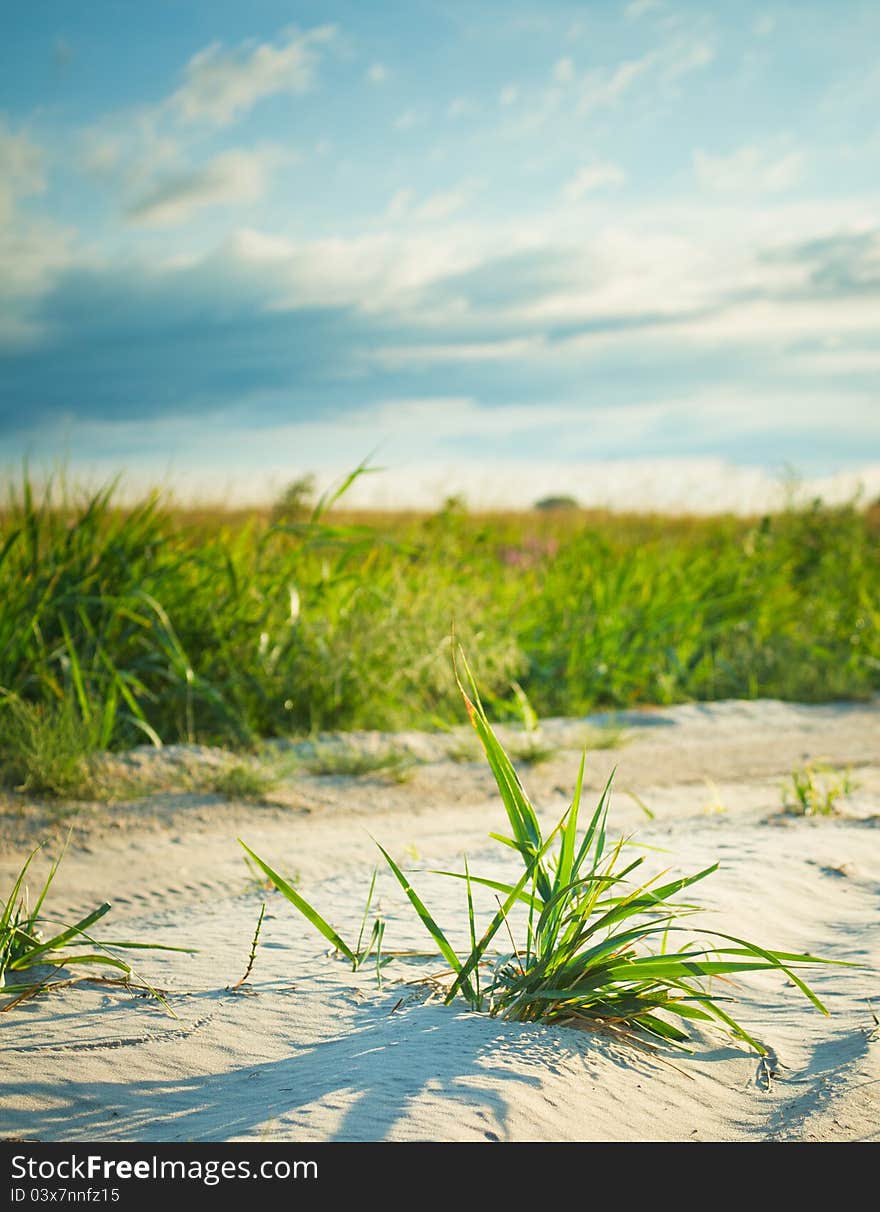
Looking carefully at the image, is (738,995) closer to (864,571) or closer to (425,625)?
(425,625)

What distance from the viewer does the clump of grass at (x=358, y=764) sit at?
220 inches

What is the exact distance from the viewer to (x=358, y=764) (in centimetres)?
559

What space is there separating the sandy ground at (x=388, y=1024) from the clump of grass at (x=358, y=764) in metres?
0.94

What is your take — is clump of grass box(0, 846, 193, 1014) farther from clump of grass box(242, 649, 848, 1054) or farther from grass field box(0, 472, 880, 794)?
grass field box(0, 472, 880, 794)

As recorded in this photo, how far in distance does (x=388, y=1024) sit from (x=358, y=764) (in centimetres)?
335

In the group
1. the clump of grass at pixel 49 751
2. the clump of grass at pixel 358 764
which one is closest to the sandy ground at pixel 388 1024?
the clump of grass at pixel 49 751

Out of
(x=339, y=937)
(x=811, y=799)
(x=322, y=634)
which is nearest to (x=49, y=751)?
(x=322, y=634)

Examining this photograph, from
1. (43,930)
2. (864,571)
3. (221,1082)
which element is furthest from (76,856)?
(864,571)

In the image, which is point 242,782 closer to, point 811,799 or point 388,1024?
point 811,799

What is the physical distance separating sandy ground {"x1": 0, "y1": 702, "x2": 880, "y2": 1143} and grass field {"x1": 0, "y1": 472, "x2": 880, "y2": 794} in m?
1.45

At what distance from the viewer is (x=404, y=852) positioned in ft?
13.4

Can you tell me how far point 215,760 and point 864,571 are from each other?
325 inches

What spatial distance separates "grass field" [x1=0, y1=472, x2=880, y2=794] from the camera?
5984 millimetres

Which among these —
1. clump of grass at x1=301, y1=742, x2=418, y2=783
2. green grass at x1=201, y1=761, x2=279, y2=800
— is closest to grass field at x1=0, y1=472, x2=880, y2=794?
clump of grass at x1=301, y1=742, x2=418, y2=783
